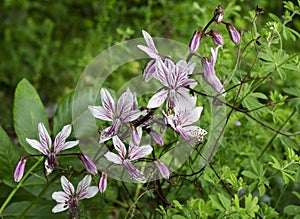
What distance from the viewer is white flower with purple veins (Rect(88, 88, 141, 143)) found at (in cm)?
102

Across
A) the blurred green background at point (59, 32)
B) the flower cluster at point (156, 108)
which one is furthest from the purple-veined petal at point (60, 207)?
the blurred green background at point (59, 32)

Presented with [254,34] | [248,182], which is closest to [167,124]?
[254,34]

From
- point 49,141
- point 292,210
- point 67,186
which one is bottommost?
point 292,210

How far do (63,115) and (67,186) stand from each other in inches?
13.9

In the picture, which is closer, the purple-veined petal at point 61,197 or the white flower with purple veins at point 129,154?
the white flower with purple veins at point 129,154

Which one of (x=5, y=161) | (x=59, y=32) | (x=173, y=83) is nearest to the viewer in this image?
(x=173, y=83)

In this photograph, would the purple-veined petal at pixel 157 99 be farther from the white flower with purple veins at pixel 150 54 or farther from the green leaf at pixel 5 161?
the green leaf at pixel 5 161

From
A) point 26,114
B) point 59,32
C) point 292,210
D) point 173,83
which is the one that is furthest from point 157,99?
point 59,32

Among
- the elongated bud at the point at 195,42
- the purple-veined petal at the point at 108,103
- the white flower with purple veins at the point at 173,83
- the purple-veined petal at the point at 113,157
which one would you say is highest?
the elongated bud at the point at 195,42

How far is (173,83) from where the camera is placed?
988 mm

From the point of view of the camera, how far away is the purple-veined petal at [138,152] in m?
1.04

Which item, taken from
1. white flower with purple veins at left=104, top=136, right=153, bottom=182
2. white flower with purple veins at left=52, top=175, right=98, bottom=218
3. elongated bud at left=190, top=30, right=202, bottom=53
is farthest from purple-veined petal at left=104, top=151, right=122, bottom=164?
elongated bud at left=190, top=30, right=202, bottom=53

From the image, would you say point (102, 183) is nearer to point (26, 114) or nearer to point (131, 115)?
point (131, 115)

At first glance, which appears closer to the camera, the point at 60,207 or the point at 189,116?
Answer: the point at 189,116
